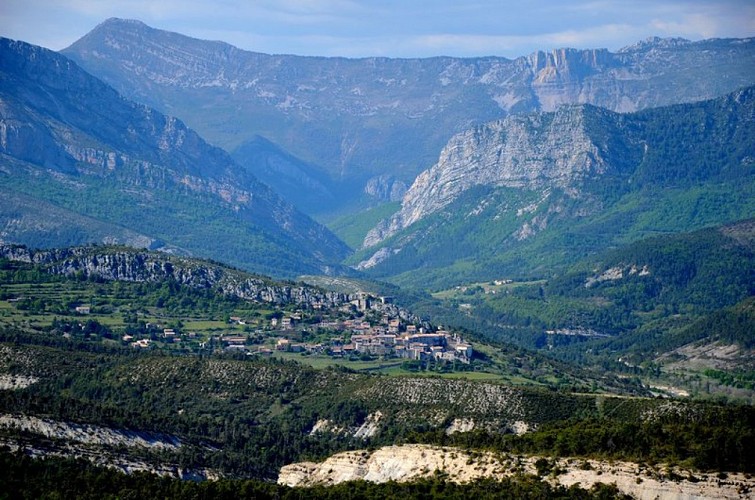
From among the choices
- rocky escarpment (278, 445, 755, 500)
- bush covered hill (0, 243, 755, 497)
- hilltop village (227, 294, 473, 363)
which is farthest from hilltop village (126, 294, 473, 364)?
rocky escarpment (278, 445, 755, 500)

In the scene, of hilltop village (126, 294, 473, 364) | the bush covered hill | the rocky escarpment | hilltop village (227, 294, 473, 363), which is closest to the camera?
the rocky escarpment

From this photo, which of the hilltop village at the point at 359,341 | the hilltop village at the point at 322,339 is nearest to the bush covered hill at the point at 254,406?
the hilltop village at the point at 322,339

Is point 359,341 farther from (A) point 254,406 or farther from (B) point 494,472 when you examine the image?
(B) point 494,472

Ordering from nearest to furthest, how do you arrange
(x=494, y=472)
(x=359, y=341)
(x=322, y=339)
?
(x=494, y=472) → (x=359, y=341) → (x=322, y=339)

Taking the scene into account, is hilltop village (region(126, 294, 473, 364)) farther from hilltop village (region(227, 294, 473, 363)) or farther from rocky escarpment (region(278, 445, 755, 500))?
rocky escarpment (region(278, 445, 755, 500))

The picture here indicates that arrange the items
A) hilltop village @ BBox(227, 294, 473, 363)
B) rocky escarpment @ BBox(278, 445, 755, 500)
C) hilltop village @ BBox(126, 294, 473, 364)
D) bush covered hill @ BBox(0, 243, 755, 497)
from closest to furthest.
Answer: rocky escarpment @ BBox(278, 445, 755, 500)
bush covered hill @ BBox(0, 243, 755, 497)
hilltop village @ BBox(126, 294, 473, 364)
hilltop village @ BBox(227, 294, 473, 363)

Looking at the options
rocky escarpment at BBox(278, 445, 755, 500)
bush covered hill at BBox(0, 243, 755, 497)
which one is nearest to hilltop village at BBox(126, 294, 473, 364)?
bush covered hill at BBox(0, 243, 755, 497)

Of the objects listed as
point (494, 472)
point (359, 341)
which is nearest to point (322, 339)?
point (359, 341)

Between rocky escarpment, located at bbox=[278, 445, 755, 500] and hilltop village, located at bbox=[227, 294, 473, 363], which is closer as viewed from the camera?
rocky escarpment, located at bbox=[278, 445, 755, 500]

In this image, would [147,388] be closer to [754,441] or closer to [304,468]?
[304,468]

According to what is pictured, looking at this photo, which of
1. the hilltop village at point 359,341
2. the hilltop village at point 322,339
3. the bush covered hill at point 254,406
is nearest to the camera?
the bush covered hill at point 254,406

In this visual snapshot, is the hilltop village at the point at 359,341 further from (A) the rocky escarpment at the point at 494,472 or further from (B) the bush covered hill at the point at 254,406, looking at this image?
(A) the rocky escarpment at the point at 494,472
